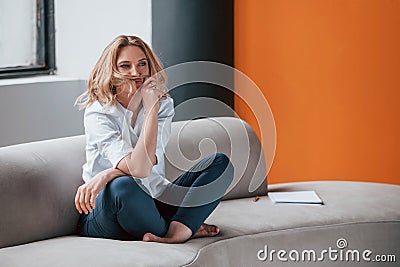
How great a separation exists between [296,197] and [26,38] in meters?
1.61

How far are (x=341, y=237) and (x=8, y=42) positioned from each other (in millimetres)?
1881

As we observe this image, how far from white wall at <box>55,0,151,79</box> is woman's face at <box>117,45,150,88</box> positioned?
1095 mm

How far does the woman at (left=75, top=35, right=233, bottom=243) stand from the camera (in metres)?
2.67

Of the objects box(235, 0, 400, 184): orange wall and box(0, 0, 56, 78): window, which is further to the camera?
box(0, 0, 56, 78): window

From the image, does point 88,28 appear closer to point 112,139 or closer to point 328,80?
point 328,80

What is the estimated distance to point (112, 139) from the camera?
2.79 metres

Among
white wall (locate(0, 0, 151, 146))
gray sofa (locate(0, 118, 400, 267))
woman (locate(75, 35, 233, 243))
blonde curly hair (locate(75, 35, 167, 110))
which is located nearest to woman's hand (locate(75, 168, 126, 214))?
woman (locate(75, 35, 233, 243))

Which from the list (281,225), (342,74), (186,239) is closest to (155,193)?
(186,239)

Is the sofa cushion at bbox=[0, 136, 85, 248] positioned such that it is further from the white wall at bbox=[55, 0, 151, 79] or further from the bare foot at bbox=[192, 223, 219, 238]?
the white wall at bbox=[55, 0, 151, 79]

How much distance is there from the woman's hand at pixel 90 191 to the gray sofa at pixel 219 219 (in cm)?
11

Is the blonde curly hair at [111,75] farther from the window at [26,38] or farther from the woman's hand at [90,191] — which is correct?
the window at [26,38]

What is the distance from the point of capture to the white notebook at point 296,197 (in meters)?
3.16

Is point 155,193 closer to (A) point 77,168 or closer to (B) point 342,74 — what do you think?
(A) point 77,168

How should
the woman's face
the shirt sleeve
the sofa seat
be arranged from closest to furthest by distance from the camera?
the sofa seat
the shirt sleeve
the woman's face
